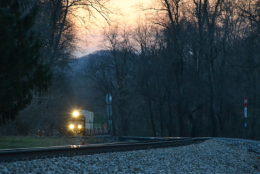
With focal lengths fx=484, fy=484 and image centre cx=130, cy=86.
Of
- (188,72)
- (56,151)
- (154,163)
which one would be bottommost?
(154,163)

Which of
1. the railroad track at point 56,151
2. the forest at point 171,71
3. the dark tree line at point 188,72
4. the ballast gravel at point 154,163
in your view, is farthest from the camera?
the dark tree line at point 188,72

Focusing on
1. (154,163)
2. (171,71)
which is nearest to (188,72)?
(171,71)

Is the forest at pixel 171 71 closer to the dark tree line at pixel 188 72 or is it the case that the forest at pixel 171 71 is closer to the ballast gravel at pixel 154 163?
the dark tree line at pixel 188 72

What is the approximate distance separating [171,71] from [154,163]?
3769cm

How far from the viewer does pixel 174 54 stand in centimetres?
4722

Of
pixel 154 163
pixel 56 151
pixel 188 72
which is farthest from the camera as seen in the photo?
pixel 188 72

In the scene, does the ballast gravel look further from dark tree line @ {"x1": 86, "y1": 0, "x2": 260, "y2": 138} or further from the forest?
dark tree line @ {"x1": 86, "y1": 0, "x2": 260, "y2": 138}

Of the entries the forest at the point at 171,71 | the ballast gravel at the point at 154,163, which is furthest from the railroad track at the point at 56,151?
the forest at the point at 171,71

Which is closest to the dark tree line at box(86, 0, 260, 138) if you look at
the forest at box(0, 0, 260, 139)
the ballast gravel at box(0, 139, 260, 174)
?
the forest at box(0, 0, 260, 139)

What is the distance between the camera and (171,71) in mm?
52500

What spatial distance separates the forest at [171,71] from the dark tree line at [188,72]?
0.35 ft

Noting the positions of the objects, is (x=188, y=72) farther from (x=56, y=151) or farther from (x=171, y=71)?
(x=56, y=151)

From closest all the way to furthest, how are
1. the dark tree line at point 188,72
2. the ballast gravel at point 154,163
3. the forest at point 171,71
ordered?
the ballast gravel at point 154,163 → the forest at point 171,71 → the dark tree line at point 188,72

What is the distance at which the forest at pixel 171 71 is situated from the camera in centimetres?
3588
